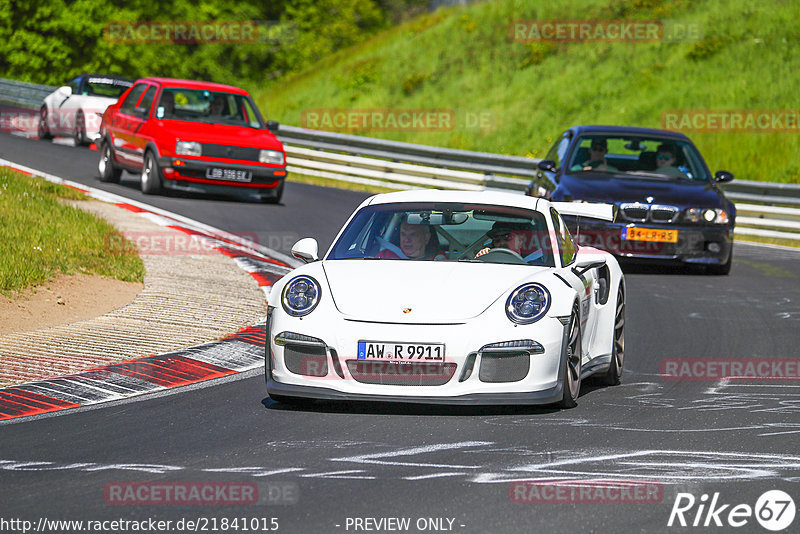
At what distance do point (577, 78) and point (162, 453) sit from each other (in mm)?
31025

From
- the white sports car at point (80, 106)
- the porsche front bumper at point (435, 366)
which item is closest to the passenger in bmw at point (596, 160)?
the porsche front bumper at point (435, 366)

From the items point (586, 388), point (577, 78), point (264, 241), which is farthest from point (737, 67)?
point (586, 388)

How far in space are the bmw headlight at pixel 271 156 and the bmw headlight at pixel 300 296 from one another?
11954 millimetres

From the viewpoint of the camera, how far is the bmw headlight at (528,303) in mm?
7273

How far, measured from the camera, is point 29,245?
41.9 feet

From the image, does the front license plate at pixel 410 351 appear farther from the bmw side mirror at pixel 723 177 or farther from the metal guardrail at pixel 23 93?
the metal guardrail at pixel 23 93

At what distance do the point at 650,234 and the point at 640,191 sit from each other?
0.52 metres

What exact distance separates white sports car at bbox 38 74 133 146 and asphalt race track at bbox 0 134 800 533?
19.5 m

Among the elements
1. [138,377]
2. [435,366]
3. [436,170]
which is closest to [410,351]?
[435,366]

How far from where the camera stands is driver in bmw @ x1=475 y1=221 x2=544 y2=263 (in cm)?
830

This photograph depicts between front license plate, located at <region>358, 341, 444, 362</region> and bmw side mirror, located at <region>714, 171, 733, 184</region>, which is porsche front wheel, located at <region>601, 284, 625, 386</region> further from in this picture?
bmw side mirror, located at <region>714, 171, 733, 184</region>

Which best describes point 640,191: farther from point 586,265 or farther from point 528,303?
point 528,303

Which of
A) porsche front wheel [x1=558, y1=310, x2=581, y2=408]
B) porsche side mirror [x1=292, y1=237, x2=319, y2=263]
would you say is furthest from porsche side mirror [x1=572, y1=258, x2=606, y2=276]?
porsche side mirror [x1=292, y1=237, x2=319, y2=263]

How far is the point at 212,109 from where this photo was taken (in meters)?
20.2
